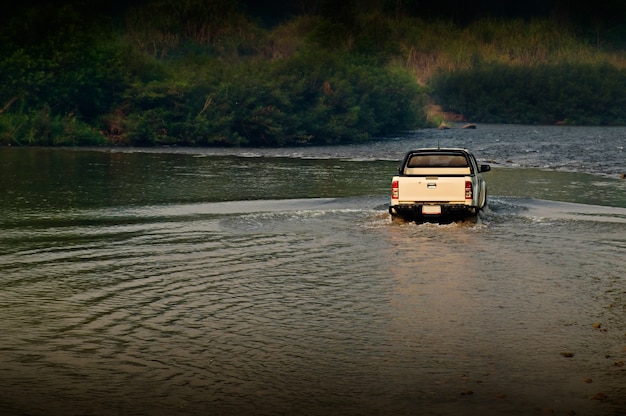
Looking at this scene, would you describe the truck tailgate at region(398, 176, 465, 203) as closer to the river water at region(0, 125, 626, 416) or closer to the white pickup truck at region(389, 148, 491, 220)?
the white pickup truck at region(389, 148, 491, 220)

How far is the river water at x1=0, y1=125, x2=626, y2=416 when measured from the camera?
29.6 ft

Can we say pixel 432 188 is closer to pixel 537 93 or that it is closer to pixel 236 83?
pixel 236 83

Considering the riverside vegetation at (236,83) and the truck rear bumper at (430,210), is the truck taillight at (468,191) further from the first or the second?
the riverside vegetation at (236,83)

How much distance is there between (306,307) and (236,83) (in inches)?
2321

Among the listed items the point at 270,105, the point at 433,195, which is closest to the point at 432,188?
the point at 433,195

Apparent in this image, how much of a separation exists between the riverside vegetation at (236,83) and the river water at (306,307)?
38.2 metres

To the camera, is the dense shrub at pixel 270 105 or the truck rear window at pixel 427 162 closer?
the truck rear window at pixel 427 162

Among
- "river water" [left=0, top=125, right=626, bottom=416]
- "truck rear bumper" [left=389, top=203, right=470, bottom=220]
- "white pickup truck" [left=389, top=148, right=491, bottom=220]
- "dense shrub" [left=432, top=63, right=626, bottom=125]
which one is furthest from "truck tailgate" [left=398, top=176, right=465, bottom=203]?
"dense shrub" [left=432, top=63, right=626, bottom=125]

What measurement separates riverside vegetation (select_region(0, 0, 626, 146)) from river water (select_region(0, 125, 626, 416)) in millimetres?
38199

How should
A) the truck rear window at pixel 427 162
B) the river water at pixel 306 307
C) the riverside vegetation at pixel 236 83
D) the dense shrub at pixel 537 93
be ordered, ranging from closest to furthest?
the river water at pixel 306 307 → the truck rear window at pixel 427 162 → the riverside vegetation at pixel 236 83 → the dense shrub at pixel 537 93

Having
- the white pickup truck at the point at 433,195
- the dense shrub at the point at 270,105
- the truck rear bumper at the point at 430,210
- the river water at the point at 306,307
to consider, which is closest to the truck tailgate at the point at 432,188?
the white pickup truck at the point at 433,195

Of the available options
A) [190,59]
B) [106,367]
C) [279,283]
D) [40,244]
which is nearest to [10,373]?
[106,367]

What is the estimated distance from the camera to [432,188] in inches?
881

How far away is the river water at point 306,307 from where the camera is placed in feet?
29.6
